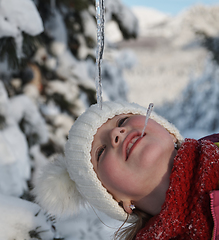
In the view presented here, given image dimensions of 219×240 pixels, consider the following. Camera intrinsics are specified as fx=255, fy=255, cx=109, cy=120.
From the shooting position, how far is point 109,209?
1.35 m

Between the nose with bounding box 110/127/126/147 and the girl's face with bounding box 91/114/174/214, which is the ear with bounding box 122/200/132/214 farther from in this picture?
the nose with bounding box 110/127/126/147

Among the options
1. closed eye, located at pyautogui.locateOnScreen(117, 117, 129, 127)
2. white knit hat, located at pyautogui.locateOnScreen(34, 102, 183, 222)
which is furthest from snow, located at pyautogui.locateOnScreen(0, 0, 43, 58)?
closed eye, located at pyautogui.locateOnScreen(117, 117, 129, 127)

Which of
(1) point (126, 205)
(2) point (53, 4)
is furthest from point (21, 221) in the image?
(2) point (53, 4)

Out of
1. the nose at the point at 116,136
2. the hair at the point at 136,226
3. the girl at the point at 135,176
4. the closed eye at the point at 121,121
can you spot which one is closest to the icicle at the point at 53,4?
the girl at the point at 135,176

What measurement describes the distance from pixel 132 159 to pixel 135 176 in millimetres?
80

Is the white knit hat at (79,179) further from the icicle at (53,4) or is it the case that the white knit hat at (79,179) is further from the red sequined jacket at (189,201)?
the icicle at (53,4)

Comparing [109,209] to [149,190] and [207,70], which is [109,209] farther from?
[207,70]

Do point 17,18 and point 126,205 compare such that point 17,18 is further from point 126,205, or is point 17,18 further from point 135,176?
point 126,205

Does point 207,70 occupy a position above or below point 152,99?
above

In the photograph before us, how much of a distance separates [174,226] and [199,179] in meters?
0.24

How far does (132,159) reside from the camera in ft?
3.92

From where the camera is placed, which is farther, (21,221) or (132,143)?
(132,143)

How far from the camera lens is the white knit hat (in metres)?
1.32

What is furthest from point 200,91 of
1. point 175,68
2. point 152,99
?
point 175,68
